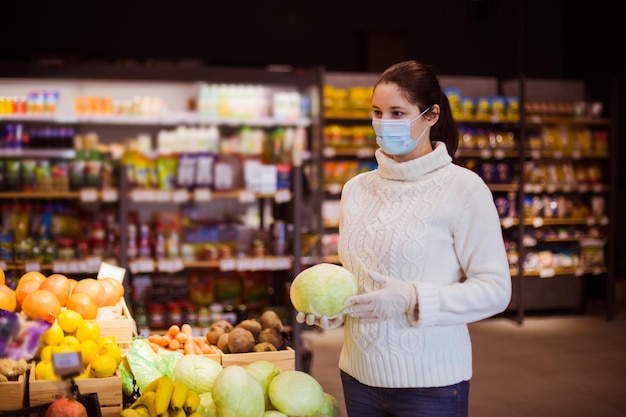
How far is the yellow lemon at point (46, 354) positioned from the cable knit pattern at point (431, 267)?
1.05m

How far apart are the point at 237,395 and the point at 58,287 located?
1.11 m

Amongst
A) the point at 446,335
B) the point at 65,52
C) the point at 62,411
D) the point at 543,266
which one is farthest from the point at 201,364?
the point at 65,52

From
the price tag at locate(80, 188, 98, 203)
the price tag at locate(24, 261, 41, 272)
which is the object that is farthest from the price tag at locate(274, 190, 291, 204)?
the price tag at locate(24, 261, 41, 272)

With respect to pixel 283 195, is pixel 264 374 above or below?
below

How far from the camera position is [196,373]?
2557 mm

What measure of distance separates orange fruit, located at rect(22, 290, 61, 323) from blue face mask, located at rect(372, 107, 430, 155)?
1.44 m

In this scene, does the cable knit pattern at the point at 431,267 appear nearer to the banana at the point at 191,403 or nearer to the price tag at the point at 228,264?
the banana at the point at 191,403

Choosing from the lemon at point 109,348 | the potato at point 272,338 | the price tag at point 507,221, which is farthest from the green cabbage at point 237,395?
the price tag at point 507,221

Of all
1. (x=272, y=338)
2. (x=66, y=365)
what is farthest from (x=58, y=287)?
(x=66, y=365)

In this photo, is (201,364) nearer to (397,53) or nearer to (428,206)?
(428,206)

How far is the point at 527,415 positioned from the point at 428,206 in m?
3.12

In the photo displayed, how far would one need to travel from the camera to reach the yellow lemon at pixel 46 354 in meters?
2.54

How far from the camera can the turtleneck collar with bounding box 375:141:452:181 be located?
2.14 m

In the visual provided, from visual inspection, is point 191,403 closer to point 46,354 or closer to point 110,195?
point 46,354
